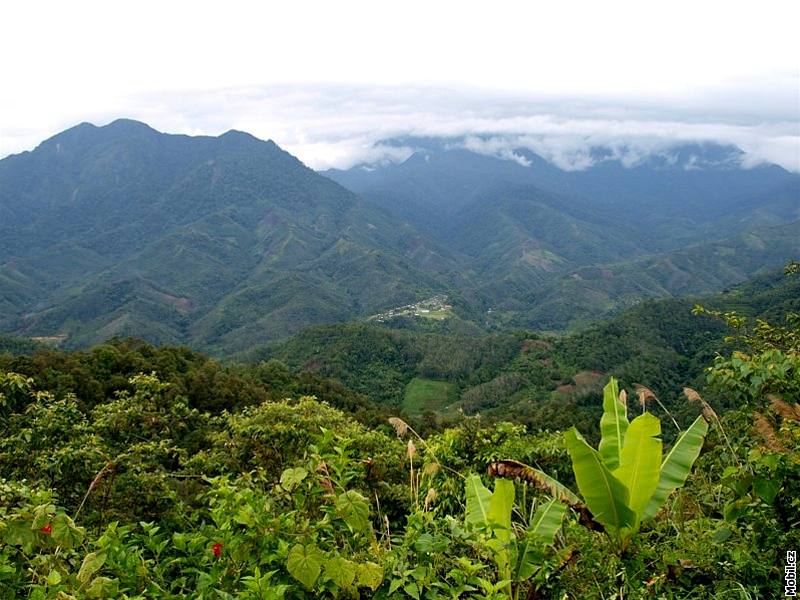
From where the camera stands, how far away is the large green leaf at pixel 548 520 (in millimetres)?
4523

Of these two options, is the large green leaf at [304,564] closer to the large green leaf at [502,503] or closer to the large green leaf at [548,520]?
the large green leaf at [502,503]

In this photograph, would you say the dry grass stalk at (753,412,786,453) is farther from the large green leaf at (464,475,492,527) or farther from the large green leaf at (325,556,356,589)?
the large green leaf at (325,556,356,589)

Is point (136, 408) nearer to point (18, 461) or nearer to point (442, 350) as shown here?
point (18, 461)

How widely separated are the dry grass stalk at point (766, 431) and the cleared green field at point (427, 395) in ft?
225

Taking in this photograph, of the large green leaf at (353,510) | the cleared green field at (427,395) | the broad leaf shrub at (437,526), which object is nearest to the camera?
the broad leaf shrub at (437,526)

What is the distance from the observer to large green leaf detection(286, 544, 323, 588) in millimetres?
3152

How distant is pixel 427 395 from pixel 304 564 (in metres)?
79.0

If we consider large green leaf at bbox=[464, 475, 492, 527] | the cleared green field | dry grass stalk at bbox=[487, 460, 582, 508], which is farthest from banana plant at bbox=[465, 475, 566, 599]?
the cleared green field

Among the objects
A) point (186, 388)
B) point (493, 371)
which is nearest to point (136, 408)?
point (186, 388)

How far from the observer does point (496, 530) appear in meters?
3.93

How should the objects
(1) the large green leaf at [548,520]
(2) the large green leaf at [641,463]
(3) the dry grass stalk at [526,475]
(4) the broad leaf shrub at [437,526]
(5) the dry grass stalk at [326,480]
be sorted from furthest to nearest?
(3) the dry grass stalk at [526,475], (2) the large green leaf at [641,463], (1) the large green leaf at [548,520], (5) the dry grass stalk at [326,480], (4) the broad leaf shrub at [437,526]

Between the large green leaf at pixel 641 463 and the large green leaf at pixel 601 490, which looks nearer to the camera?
the large green leaf at pixel 601 490

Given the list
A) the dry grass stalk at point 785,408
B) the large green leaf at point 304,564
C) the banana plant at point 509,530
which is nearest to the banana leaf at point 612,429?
the banana plant at point 509,530

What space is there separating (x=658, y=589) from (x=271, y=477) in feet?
16.3
